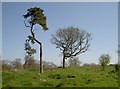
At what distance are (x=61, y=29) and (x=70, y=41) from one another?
378 centimetres

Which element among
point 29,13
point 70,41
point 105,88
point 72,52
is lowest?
point 105,88

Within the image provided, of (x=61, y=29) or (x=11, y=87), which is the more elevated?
(x=61, y=29)

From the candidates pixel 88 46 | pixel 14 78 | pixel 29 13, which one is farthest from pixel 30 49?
pixel 88 46

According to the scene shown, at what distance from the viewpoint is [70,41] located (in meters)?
40.4

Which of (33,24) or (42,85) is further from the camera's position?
(33,24)

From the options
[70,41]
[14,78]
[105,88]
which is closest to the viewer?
[105,88]

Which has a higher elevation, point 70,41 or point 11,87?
point 70,41

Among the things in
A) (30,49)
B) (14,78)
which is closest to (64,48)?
(30,49)

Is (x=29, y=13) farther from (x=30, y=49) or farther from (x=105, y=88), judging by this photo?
(x=105, y=88)

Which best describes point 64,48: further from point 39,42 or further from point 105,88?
point 105,88

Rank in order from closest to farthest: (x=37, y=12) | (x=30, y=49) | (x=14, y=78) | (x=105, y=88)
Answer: (x=105, y=88) < (x=14, y=78) < (x=37, y=12) < (x=30, y=49)

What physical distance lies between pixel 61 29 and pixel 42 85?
28567 millimetres

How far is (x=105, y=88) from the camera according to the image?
42.4 feet

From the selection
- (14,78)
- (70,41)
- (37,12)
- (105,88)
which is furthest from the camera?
(70,41)
